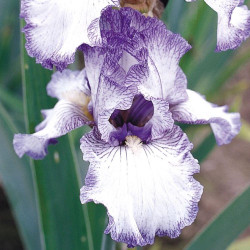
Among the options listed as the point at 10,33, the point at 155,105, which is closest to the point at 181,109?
the point at 155,105

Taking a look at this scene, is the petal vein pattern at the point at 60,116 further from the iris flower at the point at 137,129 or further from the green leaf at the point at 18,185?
the green leaf at the point at 18,185

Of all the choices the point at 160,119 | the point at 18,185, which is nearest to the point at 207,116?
the point at 160,119

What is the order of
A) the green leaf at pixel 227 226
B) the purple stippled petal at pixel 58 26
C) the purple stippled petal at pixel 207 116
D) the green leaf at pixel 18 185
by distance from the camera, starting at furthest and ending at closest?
the green leaf at pixel 18 185
the green leaf at pixel 227 226
the purple stippled petal at pixel 207 116
the purple stippled petal at pixel 58 26

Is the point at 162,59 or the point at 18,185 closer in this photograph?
the point at 162,59

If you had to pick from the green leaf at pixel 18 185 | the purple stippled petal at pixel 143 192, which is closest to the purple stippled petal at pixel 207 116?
the purple stippled petal at pixel 143 192

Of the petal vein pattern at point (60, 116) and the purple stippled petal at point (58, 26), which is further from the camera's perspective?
the petal vein pattern at point (60, 116)

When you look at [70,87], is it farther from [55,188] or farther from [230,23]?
[230,23]

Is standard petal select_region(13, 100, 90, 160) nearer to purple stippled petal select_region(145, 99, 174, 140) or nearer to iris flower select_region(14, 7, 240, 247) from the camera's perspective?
iris flower select_region(14, 7, 240, 247)
